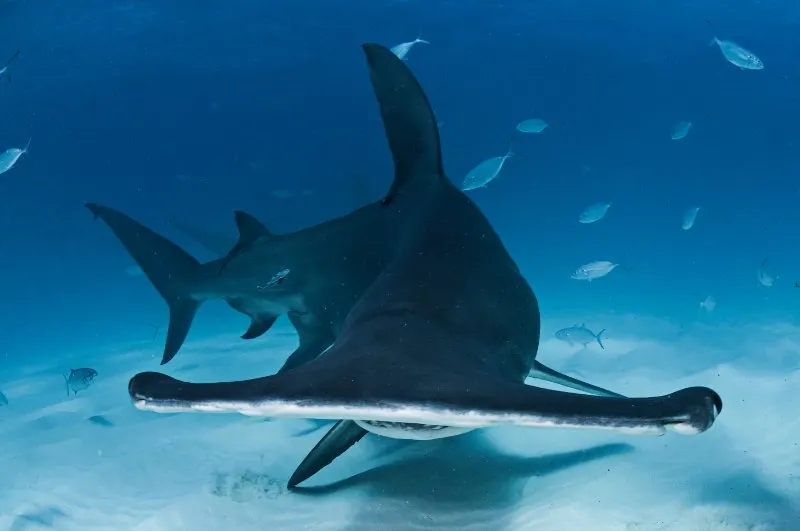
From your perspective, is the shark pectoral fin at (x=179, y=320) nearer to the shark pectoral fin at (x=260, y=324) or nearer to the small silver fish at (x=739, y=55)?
the shark pectoral fin at (x=260, y=324)

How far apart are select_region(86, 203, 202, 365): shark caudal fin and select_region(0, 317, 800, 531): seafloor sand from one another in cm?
96

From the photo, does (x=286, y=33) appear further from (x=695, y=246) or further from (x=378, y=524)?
(x=695, y=246)

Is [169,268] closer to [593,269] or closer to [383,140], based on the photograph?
[593,269]

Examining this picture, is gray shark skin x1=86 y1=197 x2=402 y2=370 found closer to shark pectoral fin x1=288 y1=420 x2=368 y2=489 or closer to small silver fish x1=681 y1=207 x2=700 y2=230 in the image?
shark pectoral fin x1=288 y1=420 x2=368 y2=489

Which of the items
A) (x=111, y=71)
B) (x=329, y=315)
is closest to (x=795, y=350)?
(x=329, y=315)

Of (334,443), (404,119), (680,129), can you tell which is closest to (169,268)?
(404,119)

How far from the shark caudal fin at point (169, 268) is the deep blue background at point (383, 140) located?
10181mm

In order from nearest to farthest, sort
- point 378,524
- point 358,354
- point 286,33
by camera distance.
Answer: point 358,354 < point 378,524 < point 286,33

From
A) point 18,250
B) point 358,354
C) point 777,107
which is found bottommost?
point 18,250

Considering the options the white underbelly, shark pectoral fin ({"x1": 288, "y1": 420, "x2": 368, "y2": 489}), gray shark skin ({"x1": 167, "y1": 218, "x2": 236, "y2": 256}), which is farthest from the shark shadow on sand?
gray shark skin ({"x1": 167, "y1": 218, "x2": 236, "y2": 256})

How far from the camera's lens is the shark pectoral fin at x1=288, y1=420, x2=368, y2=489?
3105mm

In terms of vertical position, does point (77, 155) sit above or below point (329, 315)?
below

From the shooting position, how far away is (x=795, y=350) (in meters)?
7.74

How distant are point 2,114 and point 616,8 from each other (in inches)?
1246
